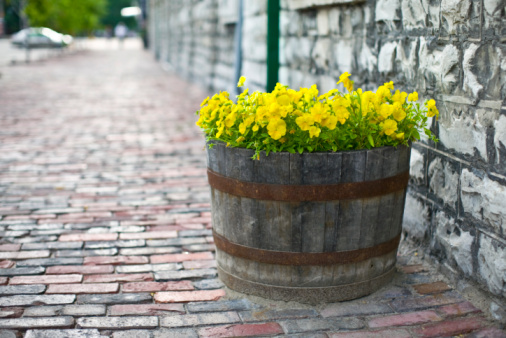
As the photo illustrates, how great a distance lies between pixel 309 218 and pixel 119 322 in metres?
1.12

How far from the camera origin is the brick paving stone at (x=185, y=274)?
356 cm

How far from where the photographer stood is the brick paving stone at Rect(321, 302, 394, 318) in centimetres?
307

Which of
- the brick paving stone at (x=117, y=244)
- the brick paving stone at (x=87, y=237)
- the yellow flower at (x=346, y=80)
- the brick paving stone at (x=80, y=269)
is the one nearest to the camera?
the yellow flower at (x=346, y=80)

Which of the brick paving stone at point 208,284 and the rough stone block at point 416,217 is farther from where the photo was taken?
the rough stone block at point 416,217

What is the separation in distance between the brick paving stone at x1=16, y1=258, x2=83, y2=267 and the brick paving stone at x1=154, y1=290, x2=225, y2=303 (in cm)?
77

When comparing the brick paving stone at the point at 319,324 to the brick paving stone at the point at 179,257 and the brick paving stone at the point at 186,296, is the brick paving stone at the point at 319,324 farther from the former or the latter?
the brick paving stone at the point at 179,257

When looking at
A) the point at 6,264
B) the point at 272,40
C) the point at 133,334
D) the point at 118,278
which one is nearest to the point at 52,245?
the point at 6,264

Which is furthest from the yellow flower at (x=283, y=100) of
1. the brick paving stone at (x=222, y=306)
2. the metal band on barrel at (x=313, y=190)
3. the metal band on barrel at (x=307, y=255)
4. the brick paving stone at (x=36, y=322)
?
the brick paving stone at (x=36, y=322)

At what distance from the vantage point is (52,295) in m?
3.27

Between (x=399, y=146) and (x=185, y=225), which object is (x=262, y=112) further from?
(x=185, y=225)

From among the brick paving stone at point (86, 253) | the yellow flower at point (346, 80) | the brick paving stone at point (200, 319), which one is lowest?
the brick paving stone at point (200, 319)

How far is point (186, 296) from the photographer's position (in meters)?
3.30

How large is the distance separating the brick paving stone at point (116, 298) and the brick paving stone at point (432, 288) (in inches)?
60.5

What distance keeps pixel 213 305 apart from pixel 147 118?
7.00 m
